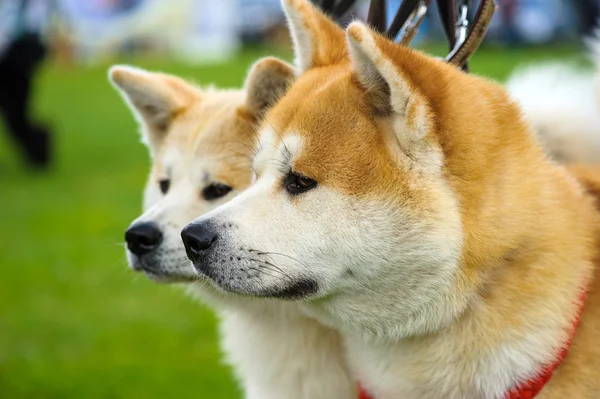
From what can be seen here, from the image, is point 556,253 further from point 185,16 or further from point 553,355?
point 185,16

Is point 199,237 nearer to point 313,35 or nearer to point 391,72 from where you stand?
point 391,72

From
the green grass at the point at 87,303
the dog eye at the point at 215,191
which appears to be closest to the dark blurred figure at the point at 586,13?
the green grass at the point at 87,303

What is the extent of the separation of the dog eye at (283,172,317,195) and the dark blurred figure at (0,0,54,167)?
7.71 m

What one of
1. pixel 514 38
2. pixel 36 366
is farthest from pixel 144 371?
pixel 514 38

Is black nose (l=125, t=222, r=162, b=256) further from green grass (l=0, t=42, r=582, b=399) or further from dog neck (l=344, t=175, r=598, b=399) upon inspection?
green grass (l=0, t=42, r=582, b=399)

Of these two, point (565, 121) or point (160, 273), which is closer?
point (160, 273)

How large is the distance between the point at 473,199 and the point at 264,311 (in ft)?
3.73

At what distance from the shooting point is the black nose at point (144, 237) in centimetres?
303

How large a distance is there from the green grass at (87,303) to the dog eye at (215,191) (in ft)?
4.45

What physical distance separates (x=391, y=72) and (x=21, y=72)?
26.4 ft

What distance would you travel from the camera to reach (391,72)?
2174 mm

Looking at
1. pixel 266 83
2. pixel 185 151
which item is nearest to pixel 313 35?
pixel 266 83

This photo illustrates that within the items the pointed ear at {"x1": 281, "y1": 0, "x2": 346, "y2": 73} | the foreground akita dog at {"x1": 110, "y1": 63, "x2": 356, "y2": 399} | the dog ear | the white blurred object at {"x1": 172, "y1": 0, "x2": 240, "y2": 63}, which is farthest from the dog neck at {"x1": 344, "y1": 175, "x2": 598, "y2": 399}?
the white blurred object at {"x1": 172, "y1": 0, "x2": 240, "y2": 63}

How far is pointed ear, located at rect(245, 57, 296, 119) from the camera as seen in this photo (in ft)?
9.72
